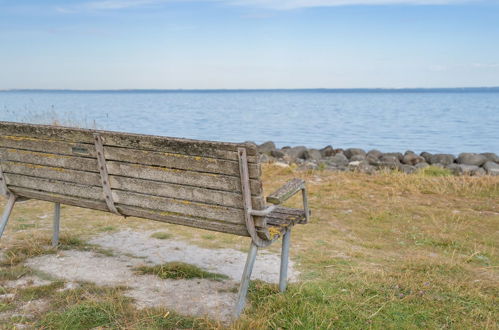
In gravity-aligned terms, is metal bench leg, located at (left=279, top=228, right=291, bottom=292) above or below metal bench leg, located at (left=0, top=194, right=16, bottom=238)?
below

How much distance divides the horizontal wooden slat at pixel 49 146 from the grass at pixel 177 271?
45.8 inches

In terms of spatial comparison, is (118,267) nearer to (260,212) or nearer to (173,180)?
(173,180)

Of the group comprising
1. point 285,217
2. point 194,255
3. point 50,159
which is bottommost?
point 194,255

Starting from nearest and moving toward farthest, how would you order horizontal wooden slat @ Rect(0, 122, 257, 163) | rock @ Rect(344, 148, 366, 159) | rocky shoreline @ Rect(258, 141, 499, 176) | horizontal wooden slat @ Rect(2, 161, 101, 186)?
horizontal wooden slat @ Rect(0, 122, 257, 163)
horizontal wooden slat @ Rect(2, 161, 101, 186)
rocky shoreline @ Rect(258, 141, 499, 176)
rock @ Rect(344, 148, 366, 159)

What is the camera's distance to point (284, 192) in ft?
11.8

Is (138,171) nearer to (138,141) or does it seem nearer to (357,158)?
(138,141)

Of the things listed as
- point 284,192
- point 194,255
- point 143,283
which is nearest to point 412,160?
point 194,255

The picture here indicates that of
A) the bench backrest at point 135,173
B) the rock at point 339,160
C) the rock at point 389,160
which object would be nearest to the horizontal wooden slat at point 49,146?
the bench backrest at point 135,173

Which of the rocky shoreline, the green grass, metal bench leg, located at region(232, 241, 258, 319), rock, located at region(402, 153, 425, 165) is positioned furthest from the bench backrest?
rock, located at region(402, 153, 425, 165)

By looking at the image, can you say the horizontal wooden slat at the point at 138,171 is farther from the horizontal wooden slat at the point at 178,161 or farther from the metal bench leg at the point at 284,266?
the metal bench leg at the point at 284,266

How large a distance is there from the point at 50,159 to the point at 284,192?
1.96 meters

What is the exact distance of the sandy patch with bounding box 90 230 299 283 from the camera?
470 centimetres

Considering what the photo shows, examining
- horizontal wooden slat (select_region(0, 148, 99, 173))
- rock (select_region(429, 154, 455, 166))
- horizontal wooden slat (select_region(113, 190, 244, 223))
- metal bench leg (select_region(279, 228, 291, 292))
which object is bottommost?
rock (select_region(429, 154, 455, 166))

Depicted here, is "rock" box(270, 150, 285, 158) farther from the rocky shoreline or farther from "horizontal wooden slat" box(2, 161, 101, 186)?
"horizontal wooden slat" box(2, 161, 101, 186)
